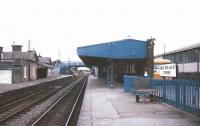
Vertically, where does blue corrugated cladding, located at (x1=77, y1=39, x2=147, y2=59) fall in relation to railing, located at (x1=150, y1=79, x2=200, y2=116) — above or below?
above

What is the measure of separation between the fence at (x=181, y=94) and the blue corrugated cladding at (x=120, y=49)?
17.5 m

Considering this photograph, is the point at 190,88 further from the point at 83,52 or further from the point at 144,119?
the point at 83,52

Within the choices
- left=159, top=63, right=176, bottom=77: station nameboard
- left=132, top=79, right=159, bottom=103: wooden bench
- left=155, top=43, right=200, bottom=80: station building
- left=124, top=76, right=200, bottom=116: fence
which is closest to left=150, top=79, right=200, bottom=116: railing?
left=124, top=76, right=200, bottom=116: fence

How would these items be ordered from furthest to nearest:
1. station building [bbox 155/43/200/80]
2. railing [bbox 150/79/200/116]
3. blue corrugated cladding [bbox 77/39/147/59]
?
station building [bbox 155/43/200/80] → blue corrugated cladding [bbox 77/39/147/59] → railing [bbox 150/79/200/116]

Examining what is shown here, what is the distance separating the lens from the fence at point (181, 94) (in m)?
12.8

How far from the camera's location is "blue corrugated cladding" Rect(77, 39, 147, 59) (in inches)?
1442

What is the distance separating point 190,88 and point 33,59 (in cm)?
5974

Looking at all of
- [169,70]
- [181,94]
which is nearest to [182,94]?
[181,94]

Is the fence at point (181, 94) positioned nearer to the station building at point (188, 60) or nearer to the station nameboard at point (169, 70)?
the station nameboard at point (169, 70)

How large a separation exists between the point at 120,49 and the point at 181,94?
Answer: 22684 millimetres

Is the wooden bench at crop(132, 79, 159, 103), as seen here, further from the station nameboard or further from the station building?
the station building

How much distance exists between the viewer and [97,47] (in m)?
37.3

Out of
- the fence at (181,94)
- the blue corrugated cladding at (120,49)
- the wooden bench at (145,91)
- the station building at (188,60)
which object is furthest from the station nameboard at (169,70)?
the blue corrugated cladding at (120,49)

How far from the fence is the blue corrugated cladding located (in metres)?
17.5
